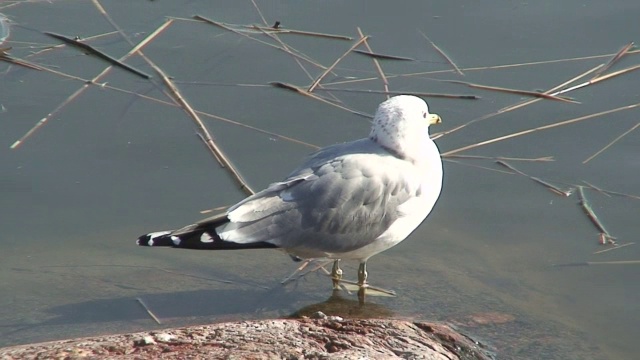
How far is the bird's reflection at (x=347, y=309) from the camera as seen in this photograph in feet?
18.1

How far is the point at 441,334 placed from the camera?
4.57 meters

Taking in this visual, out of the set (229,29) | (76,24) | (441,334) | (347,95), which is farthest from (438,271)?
(76,24)

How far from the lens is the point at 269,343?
410cm

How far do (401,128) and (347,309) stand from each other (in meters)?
0.96

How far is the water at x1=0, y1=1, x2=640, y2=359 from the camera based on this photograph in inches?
219

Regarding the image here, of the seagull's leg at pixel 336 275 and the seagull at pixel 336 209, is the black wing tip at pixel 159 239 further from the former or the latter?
the seagull's leg at pixel 336 275

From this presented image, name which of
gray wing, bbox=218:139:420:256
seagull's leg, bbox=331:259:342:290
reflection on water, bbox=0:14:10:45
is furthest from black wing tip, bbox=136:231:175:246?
reflection on water, bbox=0:14:10:45

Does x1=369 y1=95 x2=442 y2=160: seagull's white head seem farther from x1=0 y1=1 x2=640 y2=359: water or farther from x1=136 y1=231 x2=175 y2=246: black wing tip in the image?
x1=136 y1=231 x2=175 y2=246: black wing tip

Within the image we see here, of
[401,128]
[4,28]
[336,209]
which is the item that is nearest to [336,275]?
[336,209]

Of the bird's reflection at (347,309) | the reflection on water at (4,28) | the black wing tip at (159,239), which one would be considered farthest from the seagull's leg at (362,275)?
the reflection on water at (4,28)

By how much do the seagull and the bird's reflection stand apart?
0.78 feet

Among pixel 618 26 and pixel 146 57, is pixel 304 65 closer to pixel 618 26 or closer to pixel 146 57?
pixel 146 57

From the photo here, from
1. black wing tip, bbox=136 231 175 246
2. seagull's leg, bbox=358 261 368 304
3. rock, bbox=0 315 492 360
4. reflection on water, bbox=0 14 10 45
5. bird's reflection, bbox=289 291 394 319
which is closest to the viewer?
rock, bbox=0 315 492 360

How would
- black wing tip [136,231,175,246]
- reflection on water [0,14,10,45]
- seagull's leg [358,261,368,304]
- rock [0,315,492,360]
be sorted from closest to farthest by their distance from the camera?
rock [0,315,492,360], black wing tip [136,231,175,246], seagull's leg [358,261,368,304], reflection on water [0,14,10,45]
